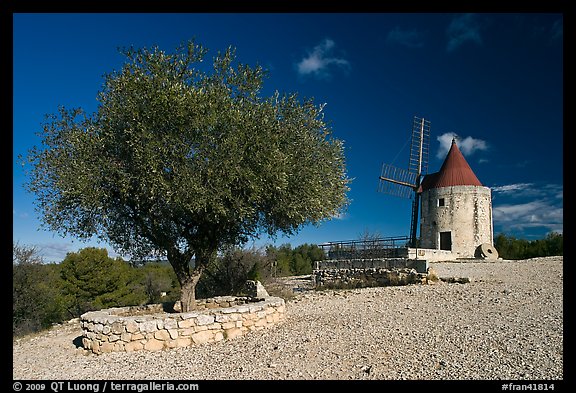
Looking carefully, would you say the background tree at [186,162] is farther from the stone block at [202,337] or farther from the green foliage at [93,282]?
the green foliage at [93,282]

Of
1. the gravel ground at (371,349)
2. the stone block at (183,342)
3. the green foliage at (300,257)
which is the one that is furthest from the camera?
the green foliage at (300,257)

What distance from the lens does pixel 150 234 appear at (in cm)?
1169

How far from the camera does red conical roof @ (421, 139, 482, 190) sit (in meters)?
29.8

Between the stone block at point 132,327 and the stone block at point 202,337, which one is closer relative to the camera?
the stone block at point 132,327

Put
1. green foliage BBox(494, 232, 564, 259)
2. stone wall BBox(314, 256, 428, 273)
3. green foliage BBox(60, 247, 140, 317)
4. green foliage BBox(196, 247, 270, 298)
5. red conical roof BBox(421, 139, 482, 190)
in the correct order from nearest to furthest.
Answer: green foliage BBox(196, 247, 270, 298)
stone wall BBox(314, 256, 428, 273)
red conical roof BBox(421, 139, 482, 190)
green foliage BBox(60, 247, 140, 317)
green foliage BBox(494, 232, 564, 259)

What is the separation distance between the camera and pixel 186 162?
386 inches

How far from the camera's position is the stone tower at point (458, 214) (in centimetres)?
2859

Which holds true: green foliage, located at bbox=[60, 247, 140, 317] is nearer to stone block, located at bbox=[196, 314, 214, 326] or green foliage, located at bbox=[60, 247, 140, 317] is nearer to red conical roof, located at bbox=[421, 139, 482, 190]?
stone block, located at bbox=[196, 314, 214, 326]

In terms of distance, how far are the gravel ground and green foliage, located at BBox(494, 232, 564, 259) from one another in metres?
24.5

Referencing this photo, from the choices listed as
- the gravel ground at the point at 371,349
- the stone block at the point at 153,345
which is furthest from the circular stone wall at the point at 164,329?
the gravel ground at the point at 371,349

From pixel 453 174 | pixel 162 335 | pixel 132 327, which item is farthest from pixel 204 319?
pixel 453 174

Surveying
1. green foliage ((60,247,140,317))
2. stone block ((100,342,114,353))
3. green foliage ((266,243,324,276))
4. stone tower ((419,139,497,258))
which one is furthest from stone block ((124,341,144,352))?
green foliage ((266,243,324,276))

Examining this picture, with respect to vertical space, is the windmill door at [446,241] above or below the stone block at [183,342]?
above

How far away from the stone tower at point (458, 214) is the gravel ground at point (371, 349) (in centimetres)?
1572
